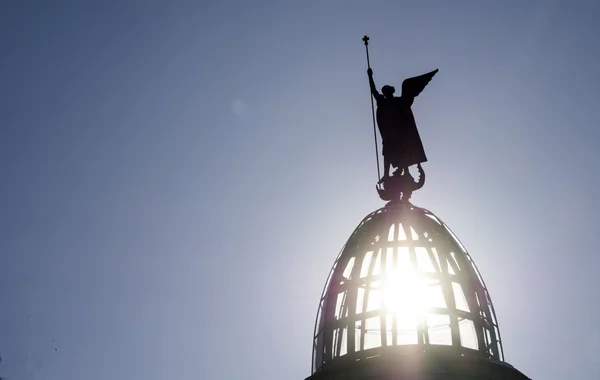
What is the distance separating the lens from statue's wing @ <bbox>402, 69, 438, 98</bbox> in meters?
22.8

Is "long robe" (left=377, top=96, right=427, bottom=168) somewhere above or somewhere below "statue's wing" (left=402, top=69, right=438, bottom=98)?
below

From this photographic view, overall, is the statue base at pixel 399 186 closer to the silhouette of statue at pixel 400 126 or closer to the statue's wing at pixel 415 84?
the silhouette of statue at pixel 400 126

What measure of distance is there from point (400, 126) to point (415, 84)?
4.21 feet

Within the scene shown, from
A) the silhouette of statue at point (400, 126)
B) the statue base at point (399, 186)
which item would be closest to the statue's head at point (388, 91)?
the silhouette of statue at point (400, 126)

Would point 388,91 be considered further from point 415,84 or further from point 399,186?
point 399,186

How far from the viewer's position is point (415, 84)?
75.0 feet

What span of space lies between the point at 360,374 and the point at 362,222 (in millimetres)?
4798

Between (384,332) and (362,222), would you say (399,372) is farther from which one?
(362,222)

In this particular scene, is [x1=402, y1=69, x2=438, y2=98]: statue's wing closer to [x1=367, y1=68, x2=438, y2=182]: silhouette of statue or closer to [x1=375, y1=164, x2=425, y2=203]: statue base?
[x1=367, y1=68, x2=438, y2=182]: silhouette of statue

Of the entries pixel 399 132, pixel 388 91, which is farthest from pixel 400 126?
pixel 388 91

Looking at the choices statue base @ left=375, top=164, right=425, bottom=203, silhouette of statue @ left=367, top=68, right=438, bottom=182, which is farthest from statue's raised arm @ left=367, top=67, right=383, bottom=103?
statue base @ left=375, top=164, right=425, bottom=203

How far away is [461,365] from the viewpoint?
18.5 metres

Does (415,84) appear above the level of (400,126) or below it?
above

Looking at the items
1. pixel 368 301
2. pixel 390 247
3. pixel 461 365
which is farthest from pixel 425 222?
pixel 461 365
